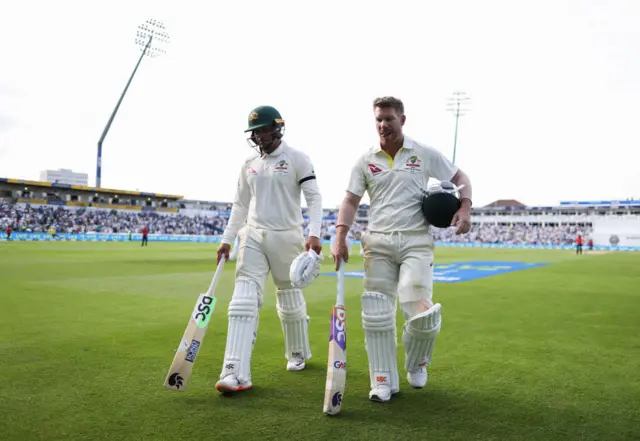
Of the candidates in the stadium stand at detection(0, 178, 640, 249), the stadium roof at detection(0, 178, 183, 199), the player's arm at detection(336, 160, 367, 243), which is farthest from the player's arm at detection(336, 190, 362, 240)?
the stadium roof at detection(0, 178, 183, 199)

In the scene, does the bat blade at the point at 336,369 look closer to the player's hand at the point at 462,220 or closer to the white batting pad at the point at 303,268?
the white batting pad at the point at 303,268

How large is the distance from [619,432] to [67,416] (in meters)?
3.67

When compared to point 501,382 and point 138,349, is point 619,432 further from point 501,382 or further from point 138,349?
point 138,349

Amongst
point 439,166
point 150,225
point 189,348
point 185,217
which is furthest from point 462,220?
point 185,217

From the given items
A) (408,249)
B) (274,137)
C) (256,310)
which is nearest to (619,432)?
(408,249)

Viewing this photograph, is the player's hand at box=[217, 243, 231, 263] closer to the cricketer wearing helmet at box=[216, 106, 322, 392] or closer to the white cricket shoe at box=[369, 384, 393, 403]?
the cricketer wearing helmet at box=[216, 106, 322, 392]

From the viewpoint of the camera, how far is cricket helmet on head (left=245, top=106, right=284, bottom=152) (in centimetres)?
460

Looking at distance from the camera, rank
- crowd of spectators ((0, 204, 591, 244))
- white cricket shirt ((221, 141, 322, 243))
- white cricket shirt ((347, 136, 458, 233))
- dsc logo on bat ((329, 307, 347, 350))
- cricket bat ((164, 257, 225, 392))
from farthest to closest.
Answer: crowd of spectators ((0, 204, 591, 244)) → white cricket shirt ((221, 141, 322, 243)) → white cricket shirt ((347, 136, 458, 233)) → cricket bat ((164, 257, 225, 392)) → dsc logo on bat ((329, 307, 347, 350))

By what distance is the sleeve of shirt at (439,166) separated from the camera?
177 inches

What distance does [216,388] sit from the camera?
13.6 ft

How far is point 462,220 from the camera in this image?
4.24 m

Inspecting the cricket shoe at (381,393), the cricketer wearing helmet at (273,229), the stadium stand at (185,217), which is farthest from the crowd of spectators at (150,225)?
the cricket shoe at (381,393)

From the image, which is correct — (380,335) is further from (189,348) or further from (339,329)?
(189,348)

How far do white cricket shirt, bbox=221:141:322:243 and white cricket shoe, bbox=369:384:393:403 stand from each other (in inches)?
56.7
